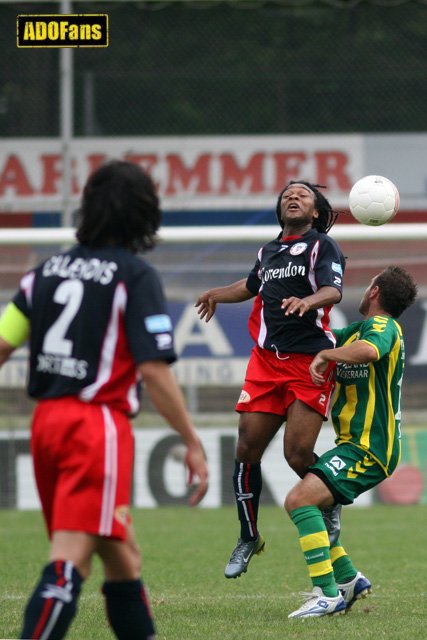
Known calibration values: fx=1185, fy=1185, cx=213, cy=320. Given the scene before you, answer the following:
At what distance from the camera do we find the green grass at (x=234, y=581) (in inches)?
213

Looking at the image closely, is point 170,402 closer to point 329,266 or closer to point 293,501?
point 293,501

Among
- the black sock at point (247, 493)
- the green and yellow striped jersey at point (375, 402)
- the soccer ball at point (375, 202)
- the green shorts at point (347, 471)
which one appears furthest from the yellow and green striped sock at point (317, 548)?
the soccer ball at point (375, 202)

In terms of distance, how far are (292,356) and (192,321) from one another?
17.0 feet

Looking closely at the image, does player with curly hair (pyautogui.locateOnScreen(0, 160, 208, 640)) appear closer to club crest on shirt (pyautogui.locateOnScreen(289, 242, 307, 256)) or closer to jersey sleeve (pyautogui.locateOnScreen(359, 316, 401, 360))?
jersey sleeve (pyautogui.locateOnScreen(359, 316, 401, 360))

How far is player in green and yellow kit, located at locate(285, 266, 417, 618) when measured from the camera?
569 cm

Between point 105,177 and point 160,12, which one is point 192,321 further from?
point 105,177

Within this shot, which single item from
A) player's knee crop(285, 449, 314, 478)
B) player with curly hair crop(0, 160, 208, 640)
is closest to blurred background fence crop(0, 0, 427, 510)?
player's knee crop(285, 449, 314, 478)

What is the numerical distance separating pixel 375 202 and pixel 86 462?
3.20m

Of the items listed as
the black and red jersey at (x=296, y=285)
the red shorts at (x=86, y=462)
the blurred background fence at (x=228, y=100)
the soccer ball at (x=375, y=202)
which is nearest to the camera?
the red shorts at (x=86, y=462)

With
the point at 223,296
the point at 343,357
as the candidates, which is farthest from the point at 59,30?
the point at 343,357

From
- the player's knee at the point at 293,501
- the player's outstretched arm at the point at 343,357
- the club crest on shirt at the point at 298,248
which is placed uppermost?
the club crest on shirt at the point at 298,248

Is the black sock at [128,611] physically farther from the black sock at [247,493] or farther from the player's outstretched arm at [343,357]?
the black sock at [247,493]

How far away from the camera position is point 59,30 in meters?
12.3

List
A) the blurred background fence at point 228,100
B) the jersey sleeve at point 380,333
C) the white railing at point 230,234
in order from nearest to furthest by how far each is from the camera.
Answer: the jersey sleeve at point 380,333 < the white railing at point 230,234 < the blurred background fence at point 228,100
